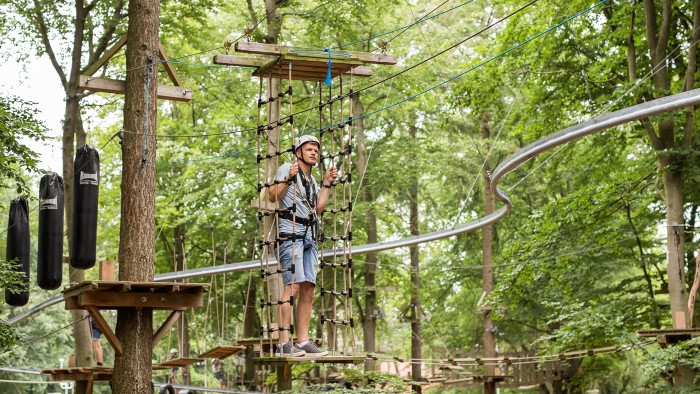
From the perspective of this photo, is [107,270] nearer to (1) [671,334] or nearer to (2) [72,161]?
(2) [72,161]

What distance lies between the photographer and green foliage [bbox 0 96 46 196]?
29.8ft

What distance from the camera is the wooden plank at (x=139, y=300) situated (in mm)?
7961

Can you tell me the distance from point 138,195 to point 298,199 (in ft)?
7.32

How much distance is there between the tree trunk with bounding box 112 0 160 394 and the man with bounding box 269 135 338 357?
1877 millimetres

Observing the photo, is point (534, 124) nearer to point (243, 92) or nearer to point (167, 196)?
point (243, 92)

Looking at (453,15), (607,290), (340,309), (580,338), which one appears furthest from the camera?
(340,309)

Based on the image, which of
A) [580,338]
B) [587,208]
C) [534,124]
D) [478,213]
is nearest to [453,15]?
[478,213]

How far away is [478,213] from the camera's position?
2233 centimetres

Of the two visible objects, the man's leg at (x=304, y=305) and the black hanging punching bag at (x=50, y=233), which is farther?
the black hanging punching bag at (x=50, y=233)

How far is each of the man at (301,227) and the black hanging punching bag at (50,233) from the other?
4564 millimetres

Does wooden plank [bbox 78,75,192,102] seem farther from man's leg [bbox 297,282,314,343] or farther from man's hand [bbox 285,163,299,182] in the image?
man's leg [bbox 297,282,314,343]

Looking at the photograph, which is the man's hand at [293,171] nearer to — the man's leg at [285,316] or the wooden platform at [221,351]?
the man's leg at [285,316]

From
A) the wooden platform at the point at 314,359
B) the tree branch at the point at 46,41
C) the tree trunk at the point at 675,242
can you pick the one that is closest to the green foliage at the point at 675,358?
the tree trunk at the point at 675,242

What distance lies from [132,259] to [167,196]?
485 inches
